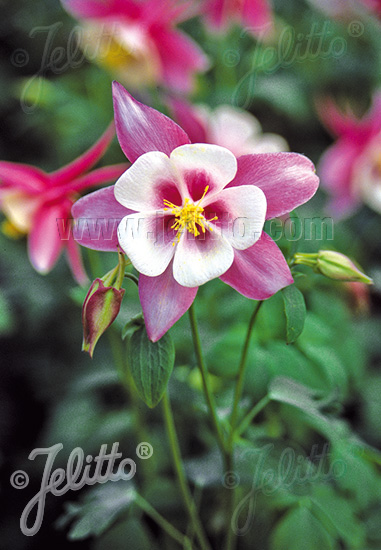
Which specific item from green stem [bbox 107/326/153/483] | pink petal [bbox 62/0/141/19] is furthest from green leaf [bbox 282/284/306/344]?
pink petal [bbox 62/0/141/19]

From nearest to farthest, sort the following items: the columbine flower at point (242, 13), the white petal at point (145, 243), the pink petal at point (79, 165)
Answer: the white petal at point (145, 243) → the pink petal at point (79, 165) → the columbine flower at point (242, 13)

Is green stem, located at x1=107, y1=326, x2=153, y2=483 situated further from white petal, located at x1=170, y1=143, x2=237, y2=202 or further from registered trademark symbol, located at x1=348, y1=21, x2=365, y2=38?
registered trademark symbol, located at x1=348, y1=21, x2=365, y2=38

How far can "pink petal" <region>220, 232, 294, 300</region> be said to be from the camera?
1.47 ft

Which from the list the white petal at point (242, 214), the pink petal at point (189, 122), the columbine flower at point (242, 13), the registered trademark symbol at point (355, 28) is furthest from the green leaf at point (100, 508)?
the registered trademark symbol at point (355, 28)

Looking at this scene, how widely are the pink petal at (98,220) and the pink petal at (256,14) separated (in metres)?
0.85

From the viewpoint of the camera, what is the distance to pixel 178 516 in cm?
75

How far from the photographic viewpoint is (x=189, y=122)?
77 cm

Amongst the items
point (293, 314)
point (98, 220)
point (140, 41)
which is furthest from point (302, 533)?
point (140, 41)

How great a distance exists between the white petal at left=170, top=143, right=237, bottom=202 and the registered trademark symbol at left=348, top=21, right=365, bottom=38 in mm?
1064

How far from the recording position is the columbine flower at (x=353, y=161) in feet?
3.40

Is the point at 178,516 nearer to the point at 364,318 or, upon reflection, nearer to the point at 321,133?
the point at 364,318

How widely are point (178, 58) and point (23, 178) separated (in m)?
0.55

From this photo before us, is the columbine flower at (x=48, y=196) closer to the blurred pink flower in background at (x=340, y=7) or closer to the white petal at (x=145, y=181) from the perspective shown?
the white petal at (x=145, y=181)

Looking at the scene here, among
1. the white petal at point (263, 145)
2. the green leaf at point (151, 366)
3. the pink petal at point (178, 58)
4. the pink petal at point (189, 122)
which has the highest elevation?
the pink petal at point (178, 58)
